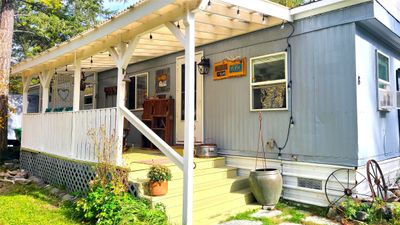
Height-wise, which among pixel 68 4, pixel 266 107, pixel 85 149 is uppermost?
pixel 68 4

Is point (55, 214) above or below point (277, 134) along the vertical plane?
below

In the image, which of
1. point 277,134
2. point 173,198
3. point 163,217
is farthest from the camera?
point 277,134

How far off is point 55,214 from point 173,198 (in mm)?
1995

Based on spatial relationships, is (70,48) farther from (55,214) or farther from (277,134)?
(277,134)

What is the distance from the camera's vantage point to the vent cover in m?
5.02

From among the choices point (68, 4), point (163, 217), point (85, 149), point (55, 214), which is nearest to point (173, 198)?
point (163, 217)

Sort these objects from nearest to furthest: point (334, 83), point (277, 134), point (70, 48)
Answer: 1. point (334, 83)
2. point (277, 134)
3. point (70, 48)

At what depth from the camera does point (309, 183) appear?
202 inches

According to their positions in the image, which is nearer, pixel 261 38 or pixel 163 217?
pixel 163 217

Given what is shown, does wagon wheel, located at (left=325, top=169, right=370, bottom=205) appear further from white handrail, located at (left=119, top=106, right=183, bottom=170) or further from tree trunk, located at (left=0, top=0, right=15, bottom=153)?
tree trunk, located at (left=0, top=0, right=15, bottom=153)

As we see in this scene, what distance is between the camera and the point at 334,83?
4926 mm

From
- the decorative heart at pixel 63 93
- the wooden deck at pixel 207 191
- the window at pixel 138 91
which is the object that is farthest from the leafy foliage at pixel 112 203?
the decorative heart at pixel 63 93

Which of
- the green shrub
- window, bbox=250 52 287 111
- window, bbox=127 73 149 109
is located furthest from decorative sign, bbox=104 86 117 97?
the green shrub

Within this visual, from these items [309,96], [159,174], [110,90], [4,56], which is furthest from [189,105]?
[4,56]
